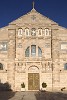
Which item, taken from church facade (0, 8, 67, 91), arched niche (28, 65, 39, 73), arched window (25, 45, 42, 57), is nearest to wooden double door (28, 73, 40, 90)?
church facade (0, 8, 67, 91)

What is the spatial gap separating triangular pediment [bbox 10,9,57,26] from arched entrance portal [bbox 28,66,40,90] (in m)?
6.99

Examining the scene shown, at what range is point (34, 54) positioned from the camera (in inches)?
1470

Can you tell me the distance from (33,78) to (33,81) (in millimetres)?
446

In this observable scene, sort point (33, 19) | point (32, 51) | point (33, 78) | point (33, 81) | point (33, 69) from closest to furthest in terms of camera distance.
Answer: point (33, 81), point (33, 78), point (33, 69), point (32, 51), point (33, 19)

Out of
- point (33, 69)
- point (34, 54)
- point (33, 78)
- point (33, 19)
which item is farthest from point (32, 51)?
point (33, 19)

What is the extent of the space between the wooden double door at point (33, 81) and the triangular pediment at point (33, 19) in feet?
26.1

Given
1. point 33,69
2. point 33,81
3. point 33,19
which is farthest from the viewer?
point 33,19

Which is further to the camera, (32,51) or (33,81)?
(32,51)

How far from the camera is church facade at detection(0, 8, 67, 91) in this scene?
36531 mm

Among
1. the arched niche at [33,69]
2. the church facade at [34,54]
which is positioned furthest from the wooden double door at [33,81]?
the arched niche at [33,69]

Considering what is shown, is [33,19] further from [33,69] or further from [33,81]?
[33,81]

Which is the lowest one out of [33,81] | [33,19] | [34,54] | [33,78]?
[33,81]

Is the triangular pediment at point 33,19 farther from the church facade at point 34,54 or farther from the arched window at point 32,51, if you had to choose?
the arched window at point 32,51

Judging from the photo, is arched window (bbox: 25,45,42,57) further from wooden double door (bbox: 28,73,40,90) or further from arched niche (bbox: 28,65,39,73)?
wooden double door (bbox: 28,73,40,90)
